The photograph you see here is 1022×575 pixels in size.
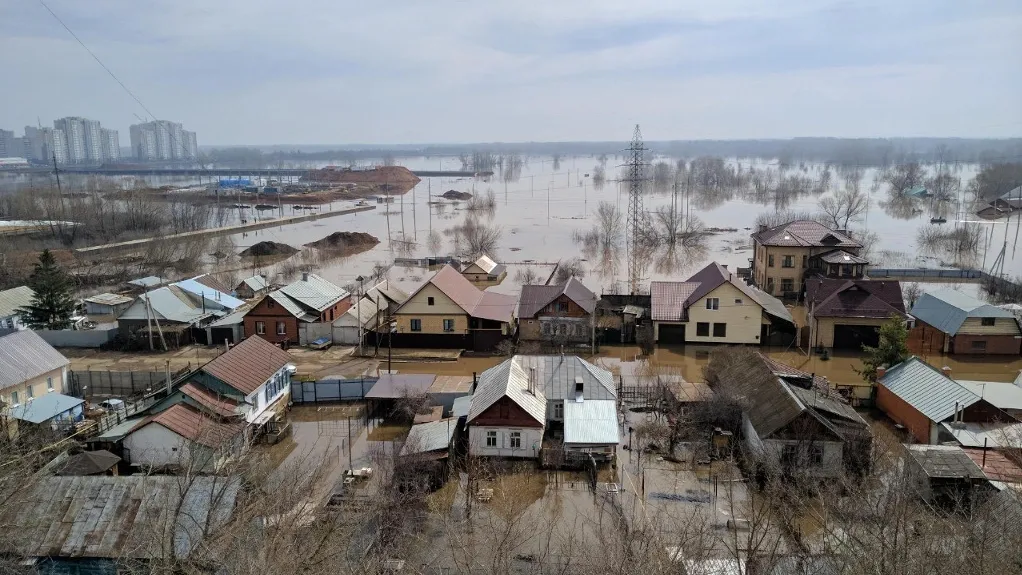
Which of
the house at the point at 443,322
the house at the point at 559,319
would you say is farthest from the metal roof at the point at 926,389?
the house at the point at 443,322

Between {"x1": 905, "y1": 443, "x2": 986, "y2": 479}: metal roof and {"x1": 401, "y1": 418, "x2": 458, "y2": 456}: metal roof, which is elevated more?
{"x1": 905, "y1": 443, "x2": 986, "y2": 479}: metal roof

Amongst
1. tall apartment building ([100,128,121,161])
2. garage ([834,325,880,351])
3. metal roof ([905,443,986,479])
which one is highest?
Answer: tall apartment building ([100,128,121,161])

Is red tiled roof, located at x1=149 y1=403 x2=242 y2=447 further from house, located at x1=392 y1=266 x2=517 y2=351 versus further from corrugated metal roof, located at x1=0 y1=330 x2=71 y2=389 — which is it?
house, located at x1=392 y1=266 x2=517 y2=351

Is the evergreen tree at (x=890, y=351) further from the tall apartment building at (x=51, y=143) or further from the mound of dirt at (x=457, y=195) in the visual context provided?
the tall apartment building at (x=51, y=143)

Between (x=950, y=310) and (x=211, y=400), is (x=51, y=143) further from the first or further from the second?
(x=950, y=310)

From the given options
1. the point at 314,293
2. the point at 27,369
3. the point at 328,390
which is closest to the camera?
the point at 27,369

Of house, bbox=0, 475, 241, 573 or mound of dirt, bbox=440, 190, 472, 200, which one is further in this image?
mound of dirt, bbox=440, 190, 472, 200

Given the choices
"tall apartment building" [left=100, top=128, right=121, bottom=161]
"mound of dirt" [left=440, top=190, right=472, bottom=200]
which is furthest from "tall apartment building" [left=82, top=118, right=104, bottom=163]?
"mound of dirt" [left=440, top=190, right=472, bottom=200]

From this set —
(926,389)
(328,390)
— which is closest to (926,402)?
(926,389)
